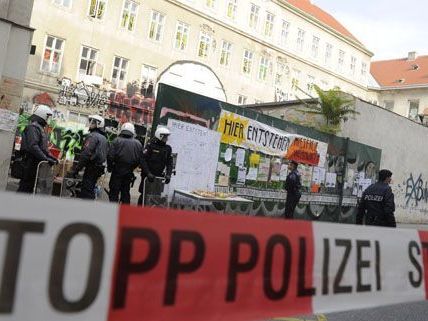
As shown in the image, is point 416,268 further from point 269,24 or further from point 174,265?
point 269,24

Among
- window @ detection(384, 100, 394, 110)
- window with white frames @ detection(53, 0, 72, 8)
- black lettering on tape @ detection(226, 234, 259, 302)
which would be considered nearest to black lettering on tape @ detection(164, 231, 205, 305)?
black lettering on tape @ detection(226, 234, 259, 302)

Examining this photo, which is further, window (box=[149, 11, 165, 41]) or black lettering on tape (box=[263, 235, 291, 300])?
window (box=[149, 11, 165, 41])

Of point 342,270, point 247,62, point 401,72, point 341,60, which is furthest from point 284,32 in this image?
point 342,270

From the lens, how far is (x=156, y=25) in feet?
111

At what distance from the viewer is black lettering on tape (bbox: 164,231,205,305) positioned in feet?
9.84

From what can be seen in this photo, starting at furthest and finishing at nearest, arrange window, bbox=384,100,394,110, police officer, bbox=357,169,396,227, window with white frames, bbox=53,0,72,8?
window, bbox=384,100,394,110 < window with white frames, bbox=53,0,72,8 < police officer, bbox=357,169,396,227

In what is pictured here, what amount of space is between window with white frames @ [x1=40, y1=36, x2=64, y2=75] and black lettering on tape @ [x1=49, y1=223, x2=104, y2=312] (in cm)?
2714

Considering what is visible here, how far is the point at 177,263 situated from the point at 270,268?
0.76m

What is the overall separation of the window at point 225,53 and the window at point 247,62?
5.46 feet

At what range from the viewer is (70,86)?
28828 mm

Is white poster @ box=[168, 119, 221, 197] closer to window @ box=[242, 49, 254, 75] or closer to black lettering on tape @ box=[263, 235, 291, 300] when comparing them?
black lettering on tape @ box=[263, 235, 291, 300]

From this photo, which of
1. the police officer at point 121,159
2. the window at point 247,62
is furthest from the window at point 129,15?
the police officer at point 121,159

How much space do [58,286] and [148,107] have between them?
29470mm

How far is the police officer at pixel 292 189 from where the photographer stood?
45.4 feet
